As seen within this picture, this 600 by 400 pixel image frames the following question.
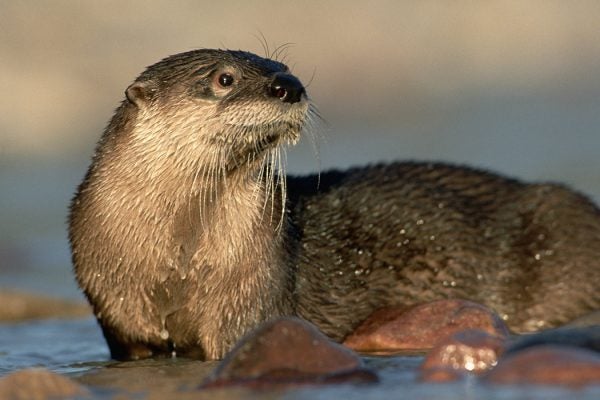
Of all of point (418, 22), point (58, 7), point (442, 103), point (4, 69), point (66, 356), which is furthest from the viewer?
point (418, 22)

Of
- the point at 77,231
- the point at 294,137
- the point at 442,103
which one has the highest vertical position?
the point at 294,137

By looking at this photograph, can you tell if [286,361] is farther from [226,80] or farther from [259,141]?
[226,80]

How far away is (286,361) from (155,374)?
0.77m

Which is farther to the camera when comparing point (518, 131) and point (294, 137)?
point (518, 131)

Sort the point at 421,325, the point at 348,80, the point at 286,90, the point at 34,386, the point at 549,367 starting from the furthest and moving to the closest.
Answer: the point at 348,80, the point at 421,325, the point at 286,90, the point at 34,386, the point at 549,367

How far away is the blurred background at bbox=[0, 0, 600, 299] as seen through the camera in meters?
12.3

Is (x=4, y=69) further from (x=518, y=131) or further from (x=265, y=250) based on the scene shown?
(x=265, y=250)

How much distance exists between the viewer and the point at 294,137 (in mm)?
5570

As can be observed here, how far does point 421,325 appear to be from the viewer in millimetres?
5965

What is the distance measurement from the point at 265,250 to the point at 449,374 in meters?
1.33

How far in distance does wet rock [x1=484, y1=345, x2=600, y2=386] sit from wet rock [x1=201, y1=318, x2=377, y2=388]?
0.51m

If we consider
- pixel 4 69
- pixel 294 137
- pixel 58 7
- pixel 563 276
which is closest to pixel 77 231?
pixel 294 137

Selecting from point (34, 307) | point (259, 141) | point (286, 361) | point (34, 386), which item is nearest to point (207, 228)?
point (259, 141)

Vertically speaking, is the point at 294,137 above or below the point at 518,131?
above
